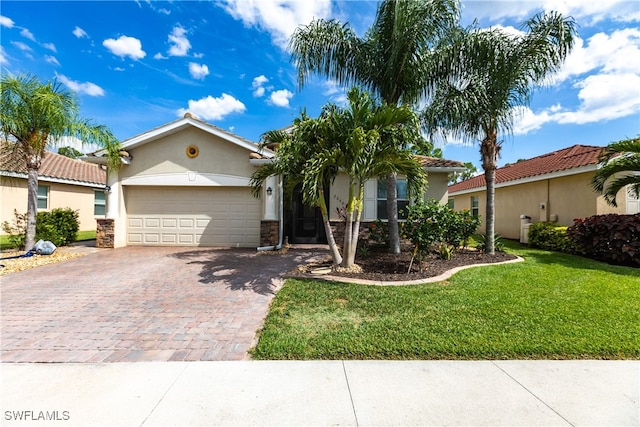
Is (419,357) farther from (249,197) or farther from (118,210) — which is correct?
A: (118,210)

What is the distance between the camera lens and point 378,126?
6.18 m

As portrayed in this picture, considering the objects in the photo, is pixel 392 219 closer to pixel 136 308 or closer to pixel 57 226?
pixel 136 308

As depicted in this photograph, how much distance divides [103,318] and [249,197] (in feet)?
23.4

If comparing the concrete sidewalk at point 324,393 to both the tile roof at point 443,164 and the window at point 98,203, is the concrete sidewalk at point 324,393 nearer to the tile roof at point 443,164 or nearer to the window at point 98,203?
the tile roof at point 443,164

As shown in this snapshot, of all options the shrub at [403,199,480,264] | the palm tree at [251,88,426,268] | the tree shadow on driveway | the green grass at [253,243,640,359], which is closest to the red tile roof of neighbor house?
the green grass at [253,243,640,359]

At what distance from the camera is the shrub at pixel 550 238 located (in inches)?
387

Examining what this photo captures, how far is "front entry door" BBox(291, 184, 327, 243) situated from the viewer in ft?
40.1

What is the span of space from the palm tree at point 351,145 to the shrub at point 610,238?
244 inches

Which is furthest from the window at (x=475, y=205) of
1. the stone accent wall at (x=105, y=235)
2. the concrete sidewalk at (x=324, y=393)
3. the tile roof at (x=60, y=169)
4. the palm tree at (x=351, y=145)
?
the tile roof at (x=60, y=169)

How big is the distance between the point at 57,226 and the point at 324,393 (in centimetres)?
1291

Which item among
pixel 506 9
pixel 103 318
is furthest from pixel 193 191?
pixel 506 9

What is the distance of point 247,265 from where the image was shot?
8.02 meters

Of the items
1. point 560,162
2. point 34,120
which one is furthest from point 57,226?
point 560,162

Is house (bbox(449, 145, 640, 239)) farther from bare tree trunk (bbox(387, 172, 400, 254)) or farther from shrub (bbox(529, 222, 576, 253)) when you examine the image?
bare tree trunk (bbox(387, 172, 400, 254))
